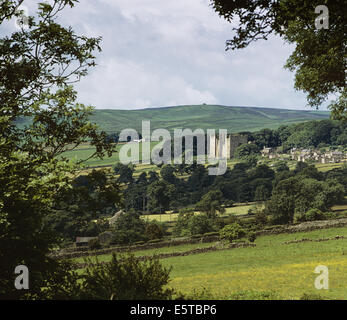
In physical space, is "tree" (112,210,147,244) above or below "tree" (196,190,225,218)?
below

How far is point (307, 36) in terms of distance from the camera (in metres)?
20.2

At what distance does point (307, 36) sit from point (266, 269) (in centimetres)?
2634

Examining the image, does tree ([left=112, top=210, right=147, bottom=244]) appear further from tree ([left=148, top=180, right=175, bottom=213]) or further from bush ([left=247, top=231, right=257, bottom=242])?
tree ([left=148, top=180, right=175, bottom=213])

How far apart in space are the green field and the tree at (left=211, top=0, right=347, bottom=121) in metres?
11.5

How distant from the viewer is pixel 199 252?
63688 millimetres

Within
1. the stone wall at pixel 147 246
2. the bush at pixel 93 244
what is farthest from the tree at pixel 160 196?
the stone wall at pixel 147 246

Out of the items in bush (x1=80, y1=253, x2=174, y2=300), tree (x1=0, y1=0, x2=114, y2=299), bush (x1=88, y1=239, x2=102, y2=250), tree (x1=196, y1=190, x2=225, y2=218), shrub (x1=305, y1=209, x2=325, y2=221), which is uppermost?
tree (x1=0, y1=0, x2=114, y2=299)

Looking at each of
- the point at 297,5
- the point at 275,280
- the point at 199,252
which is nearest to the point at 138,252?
the point at 199,252

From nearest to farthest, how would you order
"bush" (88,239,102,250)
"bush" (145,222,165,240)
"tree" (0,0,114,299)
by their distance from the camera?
"tree" (0,0,114,299) < "bush" (88,239,102,250) < "bush" (145,222,165,240)

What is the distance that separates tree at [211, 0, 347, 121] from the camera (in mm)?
15670

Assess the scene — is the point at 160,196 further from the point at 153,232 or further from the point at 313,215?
the point at 313,215

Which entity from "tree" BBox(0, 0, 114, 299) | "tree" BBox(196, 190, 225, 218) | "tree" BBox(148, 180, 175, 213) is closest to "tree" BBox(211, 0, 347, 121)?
"tree" BBox(0, 0, 114, 299)
